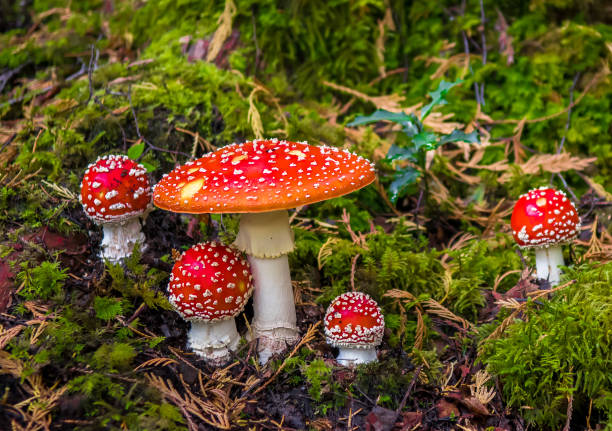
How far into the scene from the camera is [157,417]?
88.3 inches

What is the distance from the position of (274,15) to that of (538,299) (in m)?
3.59

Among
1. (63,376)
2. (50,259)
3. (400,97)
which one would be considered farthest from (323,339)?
(400,97)

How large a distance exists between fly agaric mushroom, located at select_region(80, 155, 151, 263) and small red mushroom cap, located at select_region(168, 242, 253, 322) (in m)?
0.57

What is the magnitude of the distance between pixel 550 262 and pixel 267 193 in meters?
2.21

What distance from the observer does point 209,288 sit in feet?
8.80

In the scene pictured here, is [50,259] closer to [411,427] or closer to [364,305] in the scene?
[364,305]

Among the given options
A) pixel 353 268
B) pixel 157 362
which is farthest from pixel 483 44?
pixel 157 362

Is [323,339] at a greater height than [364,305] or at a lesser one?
lesser

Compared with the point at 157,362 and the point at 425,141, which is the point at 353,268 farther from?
the point at 157,362

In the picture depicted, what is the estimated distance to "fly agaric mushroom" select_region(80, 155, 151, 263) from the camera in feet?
9.70

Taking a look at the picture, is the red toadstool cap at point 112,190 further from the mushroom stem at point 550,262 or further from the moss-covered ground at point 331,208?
the mushroom stem at point 550,262

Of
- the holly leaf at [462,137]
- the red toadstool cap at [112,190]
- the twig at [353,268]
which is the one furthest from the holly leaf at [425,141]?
the red toadstool cap at [112,190]

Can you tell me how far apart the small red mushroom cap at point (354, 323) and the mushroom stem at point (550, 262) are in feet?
4.36

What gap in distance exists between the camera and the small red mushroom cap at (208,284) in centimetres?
269
